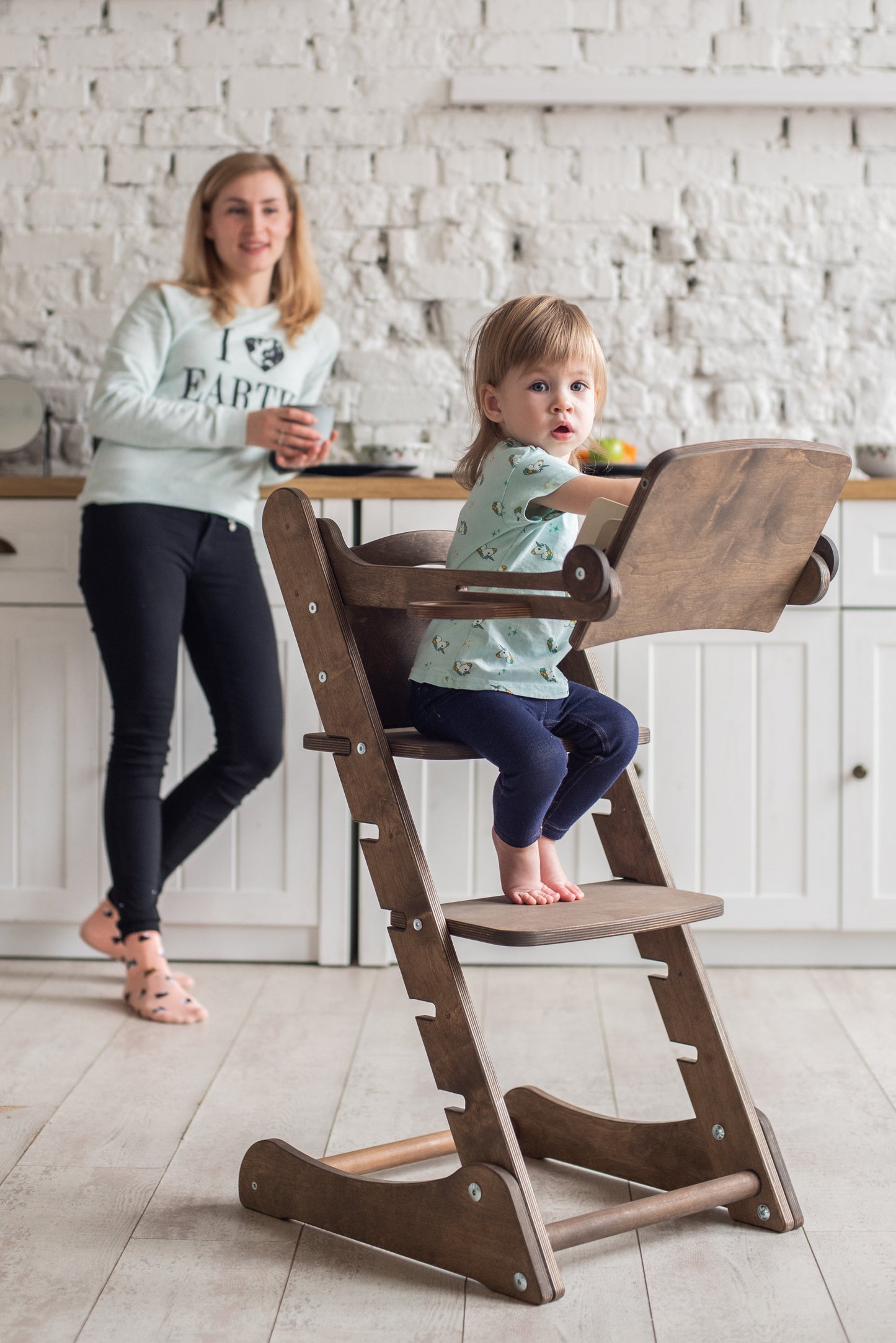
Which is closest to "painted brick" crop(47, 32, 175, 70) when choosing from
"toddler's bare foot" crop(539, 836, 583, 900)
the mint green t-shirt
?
the mint green t-shirt

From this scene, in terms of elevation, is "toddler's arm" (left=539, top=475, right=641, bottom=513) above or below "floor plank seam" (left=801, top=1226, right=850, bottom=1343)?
above

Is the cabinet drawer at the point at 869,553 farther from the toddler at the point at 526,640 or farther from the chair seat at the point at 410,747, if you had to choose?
the chair seat at the point at 410,747

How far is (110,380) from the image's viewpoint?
244 cm

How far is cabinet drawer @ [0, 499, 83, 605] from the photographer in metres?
2.64

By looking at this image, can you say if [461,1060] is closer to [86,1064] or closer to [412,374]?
[86,1064]

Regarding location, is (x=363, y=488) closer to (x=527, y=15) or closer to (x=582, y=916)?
(x=527, y=15)

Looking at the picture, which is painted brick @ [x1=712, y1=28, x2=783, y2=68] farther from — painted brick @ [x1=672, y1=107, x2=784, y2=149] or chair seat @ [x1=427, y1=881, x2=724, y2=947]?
chair seat @ [x1=427, y1=881, x2=724, y2=947]

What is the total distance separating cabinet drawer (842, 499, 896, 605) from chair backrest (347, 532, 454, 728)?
1173 mm

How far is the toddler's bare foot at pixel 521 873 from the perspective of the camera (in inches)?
59.9

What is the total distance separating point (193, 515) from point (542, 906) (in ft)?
4.00

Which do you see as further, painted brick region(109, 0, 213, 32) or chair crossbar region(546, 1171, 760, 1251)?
painted brick region(109, 0, 213, 32)

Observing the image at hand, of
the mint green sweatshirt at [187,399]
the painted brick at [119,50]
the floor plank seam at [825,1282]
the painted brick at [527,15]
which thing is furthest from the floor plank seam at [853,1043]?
the painted brick at [119,50]

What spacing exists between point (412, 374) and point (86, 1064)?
66.7 inches

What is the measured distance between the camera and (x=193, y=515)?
243 centimetres
